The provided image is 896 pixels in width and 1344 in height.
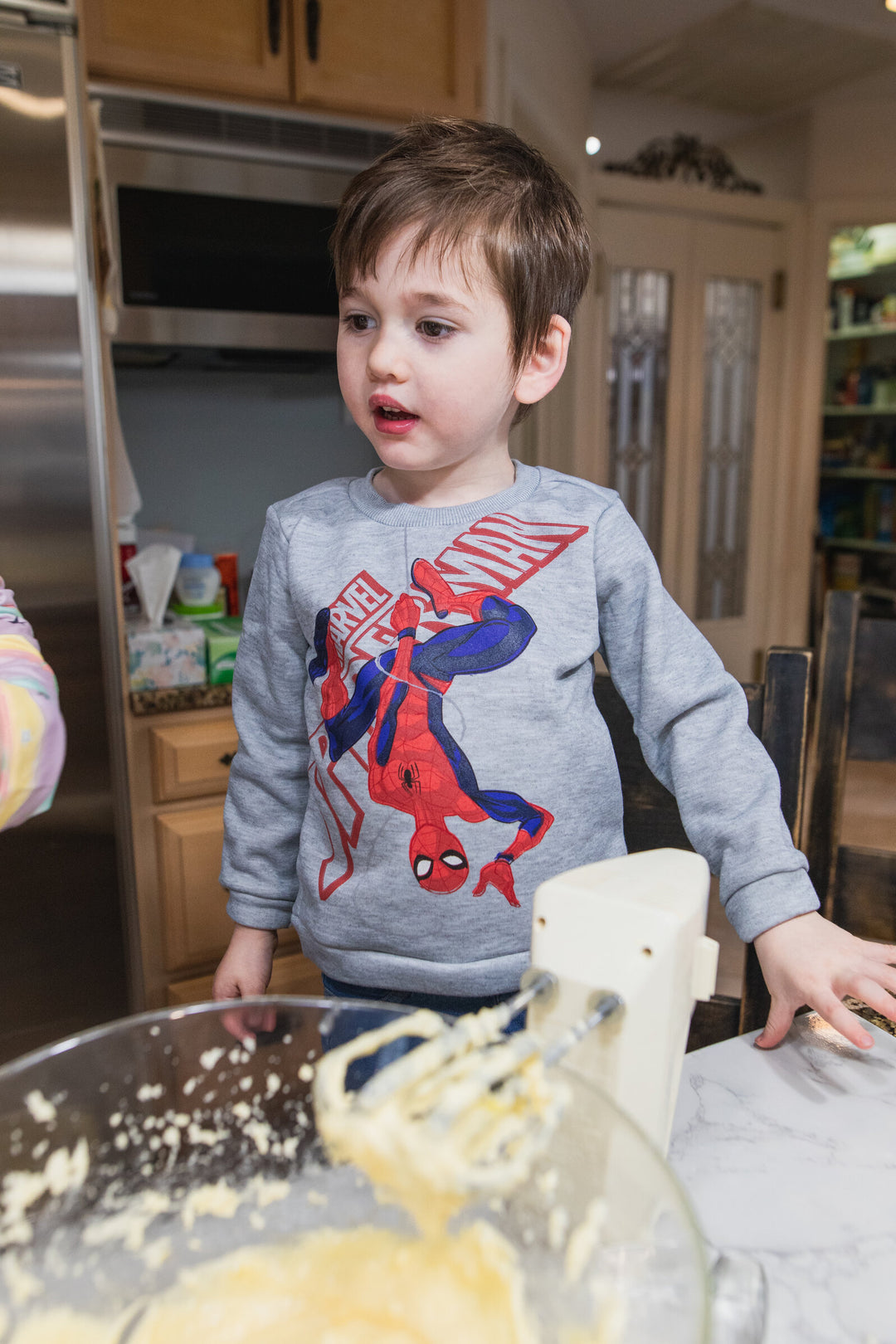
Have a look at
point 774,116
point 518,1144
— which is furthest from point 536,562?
point 774,116

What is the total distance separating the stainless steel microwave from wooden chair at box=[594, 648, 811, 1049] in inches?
51.2

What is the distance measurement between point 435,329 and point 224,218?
50.3 inches

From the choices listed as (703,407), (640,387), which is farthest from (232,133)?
(703,407)

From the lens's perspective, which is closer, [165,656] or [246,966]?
[246,966]

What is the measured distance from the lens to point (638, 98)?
3701 mm

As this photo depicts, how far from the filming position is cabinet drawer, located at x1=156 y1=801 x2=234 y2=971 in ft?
6.05

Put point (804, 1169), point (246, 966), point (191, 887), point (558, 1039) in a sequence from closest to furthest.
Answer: point (558, 1039) → point (804, 1169) → point (246, 966) → point (191, 887)

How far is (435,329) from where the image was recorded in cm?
74

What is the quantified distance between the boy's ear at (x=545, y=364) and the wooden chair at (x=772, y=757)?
25 cm

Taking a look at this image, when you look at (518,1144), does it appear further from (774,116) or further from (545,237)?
(774,116)

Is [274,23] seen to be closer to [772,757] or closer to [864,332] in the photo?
[772,757]

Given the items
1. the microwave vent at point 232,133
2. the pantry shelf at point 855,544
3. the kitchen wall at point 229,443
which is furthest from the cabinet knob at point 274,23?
the pantry shelf at point 855,544

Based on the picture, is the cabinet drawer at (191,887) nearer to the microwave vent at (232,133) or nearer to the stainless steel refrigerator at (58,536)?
the stainless steel refrigerator at (58,536)

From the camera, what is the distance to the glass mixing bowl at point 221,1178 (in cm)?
38
